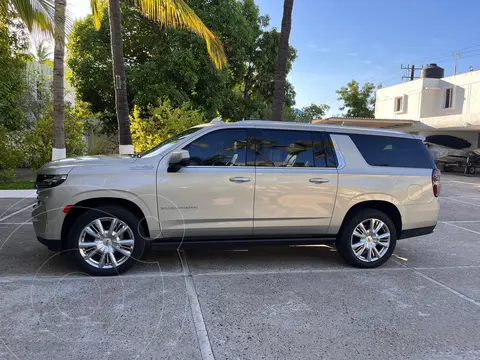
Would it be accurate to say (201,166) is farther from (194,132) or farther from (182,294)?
(182,294)

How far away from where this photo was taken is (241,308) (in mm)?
3957

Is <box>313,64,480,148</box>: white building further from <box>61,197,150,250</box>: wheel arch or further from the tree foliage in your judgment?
<box>61,197,150,250</box>: wheel arch

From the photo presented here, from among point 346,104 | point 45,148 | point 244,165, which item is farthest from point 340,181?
point 346,104

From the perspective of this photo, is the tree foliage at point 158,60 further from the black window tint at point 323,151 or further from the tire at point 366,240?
the tire at point 366,240

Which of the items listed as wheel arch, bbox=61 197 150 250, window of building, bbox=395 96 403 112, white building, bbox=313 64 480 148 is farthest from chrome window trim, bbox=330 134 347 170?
window of building, bbox=395 96 403 112

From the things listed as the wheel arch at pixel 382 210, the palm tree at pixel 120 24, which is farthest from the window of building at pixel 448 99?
the wheel arch at pixel 382 210

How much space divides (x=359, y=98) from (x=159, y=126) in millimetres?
39485

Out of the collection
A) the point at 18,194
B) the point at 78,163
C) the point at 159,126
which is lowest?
the point at 18,194

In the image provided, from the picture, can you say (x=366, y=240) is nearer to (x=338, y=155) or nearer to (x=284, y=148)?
(x=338, y=155)

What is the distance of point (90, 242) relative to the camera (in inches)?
180

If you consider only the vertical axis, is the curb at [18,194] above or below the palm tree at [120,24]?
below

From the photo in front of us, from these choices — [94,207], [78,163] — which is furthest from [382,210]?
[78,163]

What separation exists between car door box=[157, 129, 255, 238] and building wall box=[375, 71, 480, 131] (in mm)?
21096

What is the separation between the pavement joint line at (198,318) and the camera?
10.4 feet
